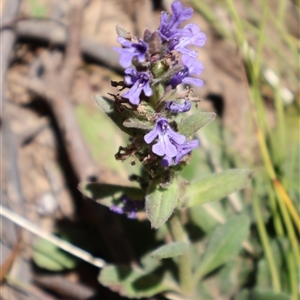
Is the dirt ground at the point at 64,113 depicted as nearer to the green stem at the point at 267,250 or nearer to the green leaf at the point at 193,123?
the green stem at the point at 267,250

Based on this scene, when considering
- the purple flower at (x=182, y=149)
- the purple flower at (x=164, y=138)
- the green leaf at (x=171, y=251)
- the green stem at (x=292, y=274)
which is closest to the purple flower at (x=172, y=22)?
the purple flower at (x=164, y=138)

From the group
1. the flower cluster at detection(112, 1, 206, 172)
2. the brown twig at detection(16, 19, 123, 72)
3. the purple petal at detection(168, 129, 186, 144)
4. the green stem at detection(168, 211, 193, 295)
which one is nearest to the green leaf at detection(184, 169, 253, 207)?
the green stem at detection(168, 211, 193, 295)

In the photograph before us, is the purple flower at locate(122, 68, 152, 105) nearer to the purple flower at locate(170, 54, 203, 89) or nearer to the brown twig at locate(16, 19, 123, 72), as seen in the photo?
the purple flower at locate(170, 54, 203, 89)

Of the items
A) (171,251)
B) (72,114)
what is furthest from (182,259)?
(72,114)

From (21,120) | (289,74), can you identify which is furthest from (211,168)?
(21,120)

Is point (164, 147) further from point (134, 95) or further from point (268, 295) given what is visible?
point (268, 295)

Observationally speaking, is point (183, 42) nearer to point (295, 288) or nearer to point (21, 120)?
point (295, 288)
